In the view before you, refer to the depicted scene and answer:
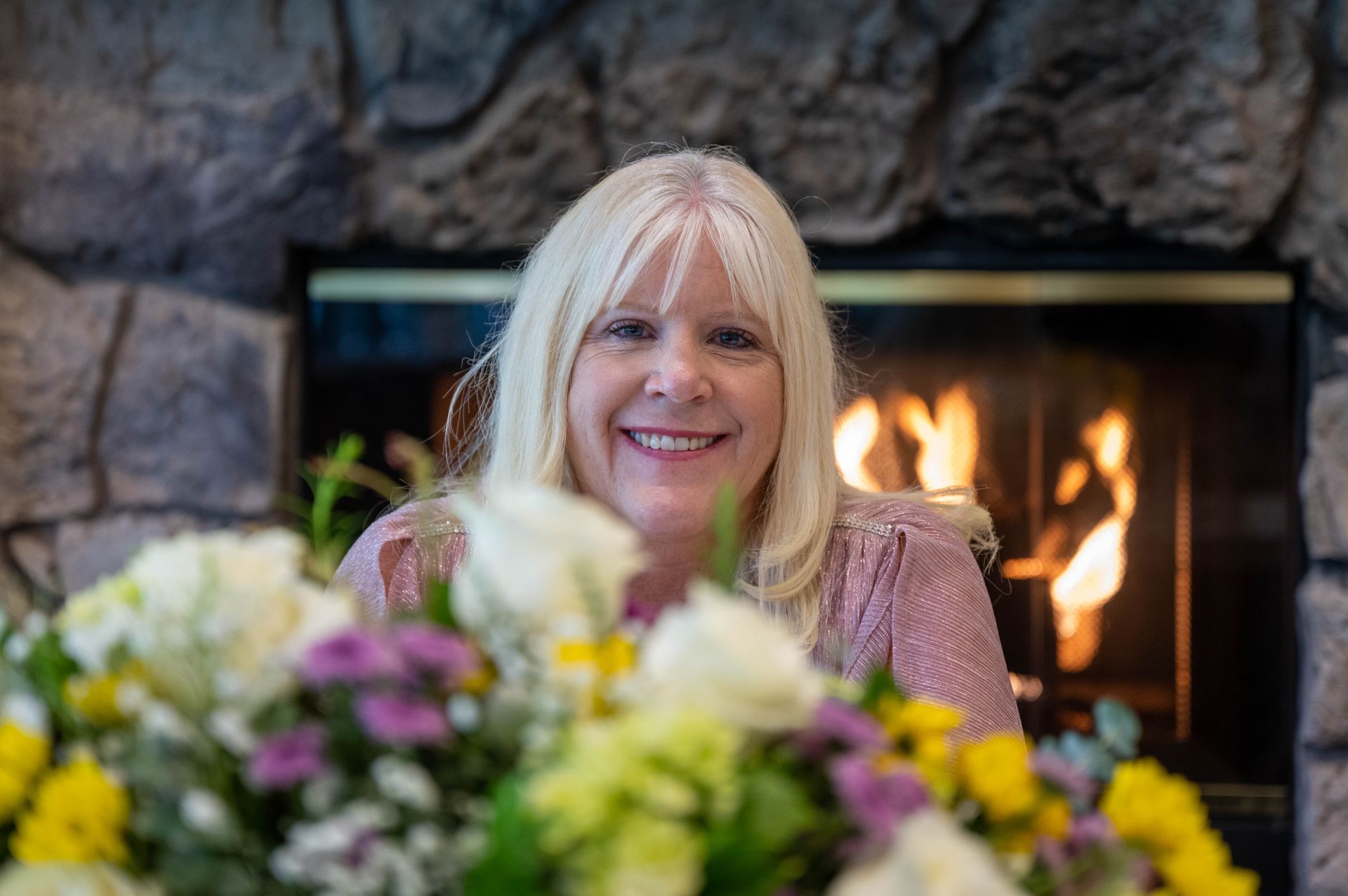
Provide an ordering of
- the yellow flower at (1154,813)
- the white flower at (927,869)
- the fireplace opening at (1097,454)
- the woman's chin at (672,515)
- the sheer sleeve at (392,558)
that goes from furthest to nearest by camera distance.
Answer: the fireplace opening at (1097,454), the woman's chin at (672,515), the sheer sleeve at (392,558), the yellow flower at (1154,813), the white flower at (927,869)

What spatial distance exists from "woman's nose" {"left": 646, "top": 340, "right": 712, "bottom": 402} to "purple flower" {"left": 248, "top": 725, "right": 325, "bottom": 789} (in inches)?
31.5

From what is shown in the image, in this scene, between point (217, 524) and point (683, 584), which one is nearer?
point (683, 584)

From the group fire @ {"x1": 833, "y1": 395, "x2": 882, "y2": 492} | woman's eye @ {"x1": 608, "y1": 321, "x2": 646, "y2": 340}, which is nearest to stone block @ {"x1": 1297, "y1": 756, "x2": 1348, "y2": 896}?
fire @ {"x1": 833, "y1": 395, "x2": 882, "y2": 492}

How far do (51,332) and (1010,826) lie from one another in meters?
1.83

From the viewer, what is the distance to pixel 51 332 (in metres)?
1.94

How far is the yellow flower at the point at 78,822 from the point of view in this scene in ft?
1.35

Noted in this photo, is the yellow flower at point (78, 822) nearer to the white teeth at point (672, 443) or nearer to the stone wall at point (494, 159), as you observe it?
the white teeth at point (672, 443)

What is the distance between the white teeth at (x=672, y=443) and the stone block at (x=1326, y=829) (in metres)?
1.25

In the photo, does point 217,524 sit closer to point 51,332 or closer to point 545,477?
point 51,332

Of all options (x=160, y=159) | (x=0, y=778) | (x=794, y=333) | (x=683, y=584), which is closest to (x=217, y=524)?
(x=160, y=159)

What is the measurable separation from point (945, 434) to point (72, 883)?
5.77ft

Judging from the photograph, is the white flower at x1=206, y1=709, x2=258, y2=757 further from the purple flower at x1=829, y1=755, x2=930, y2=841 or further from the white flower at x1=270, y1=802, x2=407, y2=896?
the purple flower at x1=829, y1=755, x2=930, y2=841

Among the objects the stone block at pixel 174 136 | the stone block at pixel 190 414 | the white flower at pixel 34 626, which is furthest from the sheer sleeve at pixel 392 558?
the stone block at pixel 174 136

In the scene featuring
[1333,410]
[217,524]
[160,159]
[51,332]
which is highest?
[160,159]
